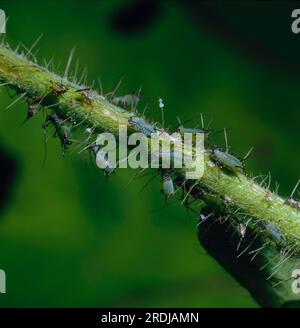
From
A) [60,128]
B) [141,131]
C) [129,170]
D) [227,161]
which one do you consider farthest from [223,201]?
[129,170]

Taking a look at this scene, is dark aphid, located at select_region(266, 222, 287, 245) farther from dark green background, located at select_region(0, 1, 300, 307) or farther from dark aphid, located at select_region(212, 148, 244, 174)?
dark green background, located at select_region(0, 1, 300, 307)

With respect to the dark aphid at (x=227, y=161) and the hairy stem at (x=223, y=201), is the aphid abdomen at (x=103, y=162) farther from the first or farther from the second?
the dark aphid at (x=227, y=161)

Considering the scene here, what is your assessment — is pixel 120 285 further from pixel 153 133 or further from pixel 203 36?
pixel 153 133

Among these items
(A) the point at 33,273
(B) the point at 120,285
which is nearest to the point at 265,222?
(B) the point at 120,285

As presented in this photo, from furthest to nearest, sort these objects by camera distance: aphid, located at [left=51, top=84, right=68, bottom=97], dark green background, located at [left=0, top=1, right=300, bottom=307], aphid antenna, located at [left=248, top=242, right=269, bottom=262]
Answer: dark green background, located at [left=0, top=1, right=300, bottom=307], aphid antenna, located at [left=248, top=242, right=269, bottom=262], aphid, located at [left=51, top=84, right=68, bottom=97]

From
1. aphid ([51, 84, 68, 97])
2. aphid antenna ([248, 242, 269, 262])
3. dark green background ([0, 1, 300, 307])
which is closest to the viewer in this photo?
aphid ([51, 84, 68, 97])

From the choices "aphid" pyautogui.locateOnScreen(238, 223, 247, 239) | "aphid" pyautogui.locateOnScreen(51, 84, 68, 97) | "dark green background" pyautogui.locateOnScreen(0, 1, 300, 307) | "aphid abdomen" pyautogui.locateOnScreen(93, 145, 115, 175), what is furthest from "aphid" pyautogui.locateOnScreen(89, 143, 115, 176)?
"dark green background" pyautogui.locateOnScreen(0, 1, 300, 307)
